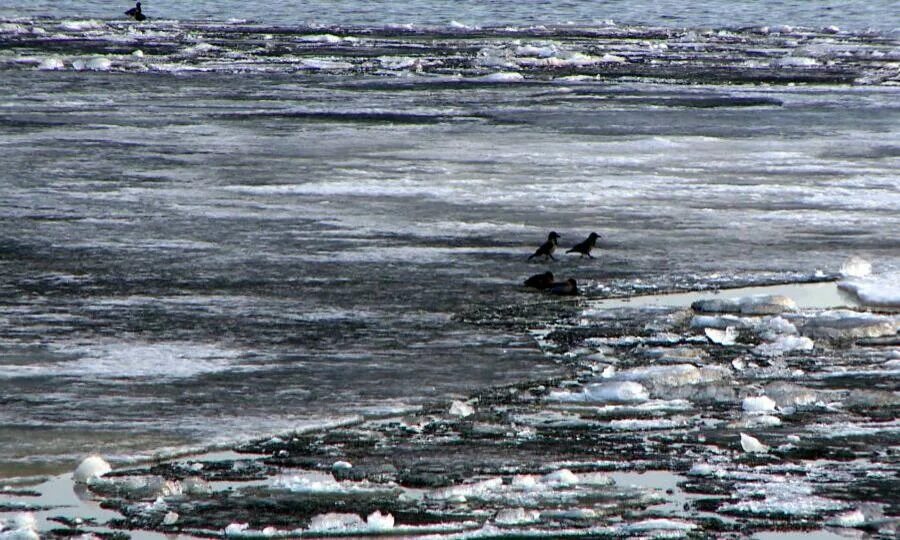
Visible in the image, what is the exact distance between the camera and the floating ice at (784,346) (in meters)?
8.25

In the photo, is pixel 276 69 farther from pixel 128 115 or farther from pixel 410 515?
pixel 410 515

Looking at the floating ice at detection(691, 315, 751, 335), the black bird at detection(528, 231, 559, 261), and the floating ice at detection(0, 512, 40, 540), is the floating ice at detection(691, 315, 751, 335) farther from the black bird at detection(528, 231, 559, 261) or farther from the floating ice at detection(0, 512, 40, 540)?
the floating ice at detection(0, 512, 40, 540)

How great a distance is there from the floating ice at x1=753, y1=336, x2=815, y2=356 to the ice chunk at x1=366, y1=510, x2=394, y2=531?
3.20 m

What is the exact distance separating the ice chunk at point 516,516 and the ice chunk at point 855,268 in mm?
5052

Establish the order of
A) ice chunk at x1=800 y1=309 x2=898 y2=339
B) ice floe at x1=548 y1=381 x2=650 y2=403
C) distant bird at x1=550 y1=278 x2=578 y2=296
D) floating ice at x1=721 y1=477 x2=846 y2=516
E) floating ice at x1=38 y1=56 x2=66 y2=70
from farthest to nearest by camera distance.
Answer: floating ice at x1=38 y1=56 x2=66 y2=70, distant bird at x1=550 y1=278 x2=578 y2=296, ice chunk at x1=800 y1=309 x2=898 y2=339, ice floe at x1=548 y1=381 x2=650 y2=403, floating ice at x1=721 y1=477 x2=846 y2=516

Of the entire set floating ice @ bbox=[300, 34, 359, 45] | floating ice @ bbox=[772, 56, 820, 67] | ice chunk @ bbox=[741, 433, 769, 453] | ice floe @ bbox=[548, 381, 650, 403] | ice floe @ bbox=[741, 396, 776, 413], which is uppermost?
ice chunk @ bbox=[741, 433, 769, 453]

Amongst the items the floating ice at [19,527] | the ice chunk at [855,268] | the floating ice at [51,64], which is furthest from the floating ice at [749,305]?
the floating ice at [51,64]

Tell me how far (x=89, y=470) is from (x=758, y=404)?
2.87 m

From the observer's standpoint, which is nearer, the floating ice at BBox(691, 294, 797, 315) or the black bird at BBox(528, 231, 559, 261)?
the floating ice at BBox(691, 294, 797, 315)

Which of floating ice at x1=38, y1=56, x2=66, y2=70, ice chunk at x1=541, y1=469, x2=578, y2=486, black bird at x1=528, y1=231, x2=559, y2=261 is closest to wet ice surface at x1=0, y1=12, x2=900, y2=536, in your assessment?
ice chunk at x1=541, y1=469, x2=578, y2=486

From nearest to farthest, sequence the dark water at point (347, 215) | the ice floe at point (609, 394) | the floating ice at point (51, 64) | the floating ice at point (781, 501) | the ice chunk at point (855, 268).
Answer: the floating ice at point (781, 501) → the ice floe at point (609, 394) → the dark water at point (347, 215) → the ice chunk at point (855, 268) → the floating ice at point (51, 64)

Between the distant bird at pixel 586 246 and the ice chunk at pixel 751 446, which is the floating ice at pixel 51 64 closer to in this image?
the distant bird at pixel 586 246

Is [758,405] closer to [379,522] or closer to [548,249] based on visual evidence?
[379,522]

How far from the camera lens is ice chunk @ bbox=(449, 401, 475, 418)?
7.01 meters
